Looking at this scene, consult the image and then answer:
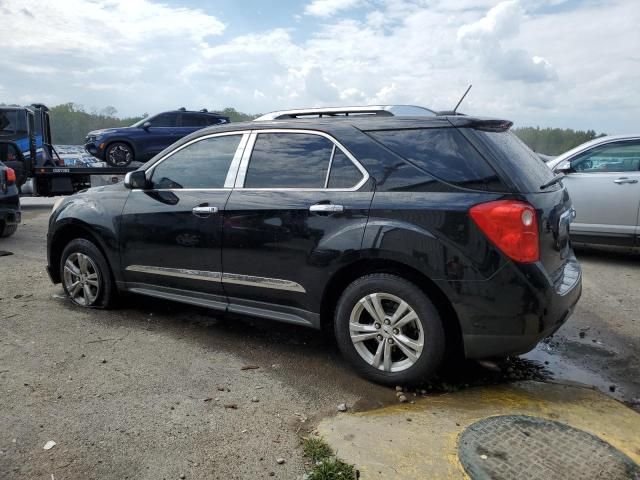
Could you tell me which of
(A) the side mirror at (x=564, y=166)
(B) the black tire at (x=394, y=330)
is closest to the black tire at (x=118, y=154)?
(A) the side mirror at (x=564, y=166)

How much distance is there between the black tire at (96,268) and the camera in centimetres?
484

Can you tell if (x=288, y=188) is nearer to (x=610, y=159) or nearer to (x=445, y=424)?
Result: (x=445, y=424)

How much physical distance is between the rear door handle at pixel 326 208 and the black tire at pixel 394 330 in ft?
1.57

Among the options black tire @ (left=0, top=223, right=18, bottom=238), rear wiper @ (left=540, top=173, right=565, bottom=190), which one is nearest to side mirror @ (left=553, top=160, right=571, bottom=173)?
rear wiper @ (left=540, top=173, right=565, bottom=190)

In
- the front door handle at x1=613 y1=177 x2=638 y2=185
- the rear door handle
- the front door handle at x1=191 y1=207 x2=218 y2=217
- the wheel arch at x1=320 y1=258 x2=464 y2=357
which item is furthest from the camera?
the front door handle at x1=613 y1=177 x2=638 y2=185

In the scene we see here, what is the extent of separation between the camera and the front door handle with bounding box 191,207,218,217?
13.3 feet

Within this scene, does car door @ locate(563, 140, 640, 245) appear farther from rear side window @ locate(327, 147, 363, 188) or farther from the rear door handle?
the rear door handle

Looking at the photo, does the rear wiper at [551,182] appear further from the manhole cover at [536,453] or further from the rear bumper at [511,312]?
the manhole cover at [536,453]

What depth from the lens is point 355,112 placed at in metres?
3.96

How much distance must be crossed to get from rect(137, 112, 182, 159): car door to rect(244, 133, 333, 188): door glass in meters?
11.8

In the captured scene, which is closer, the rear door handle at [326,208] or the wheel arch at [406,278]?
the wheel arch at [406,278]

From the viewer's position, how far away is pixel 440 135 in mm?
3365

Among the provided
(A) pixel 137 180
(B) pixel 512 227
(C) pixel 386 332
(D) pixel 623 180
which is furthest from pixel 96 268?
(D) pixel 623 180

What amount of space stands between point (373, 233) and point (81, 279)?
122 inches
